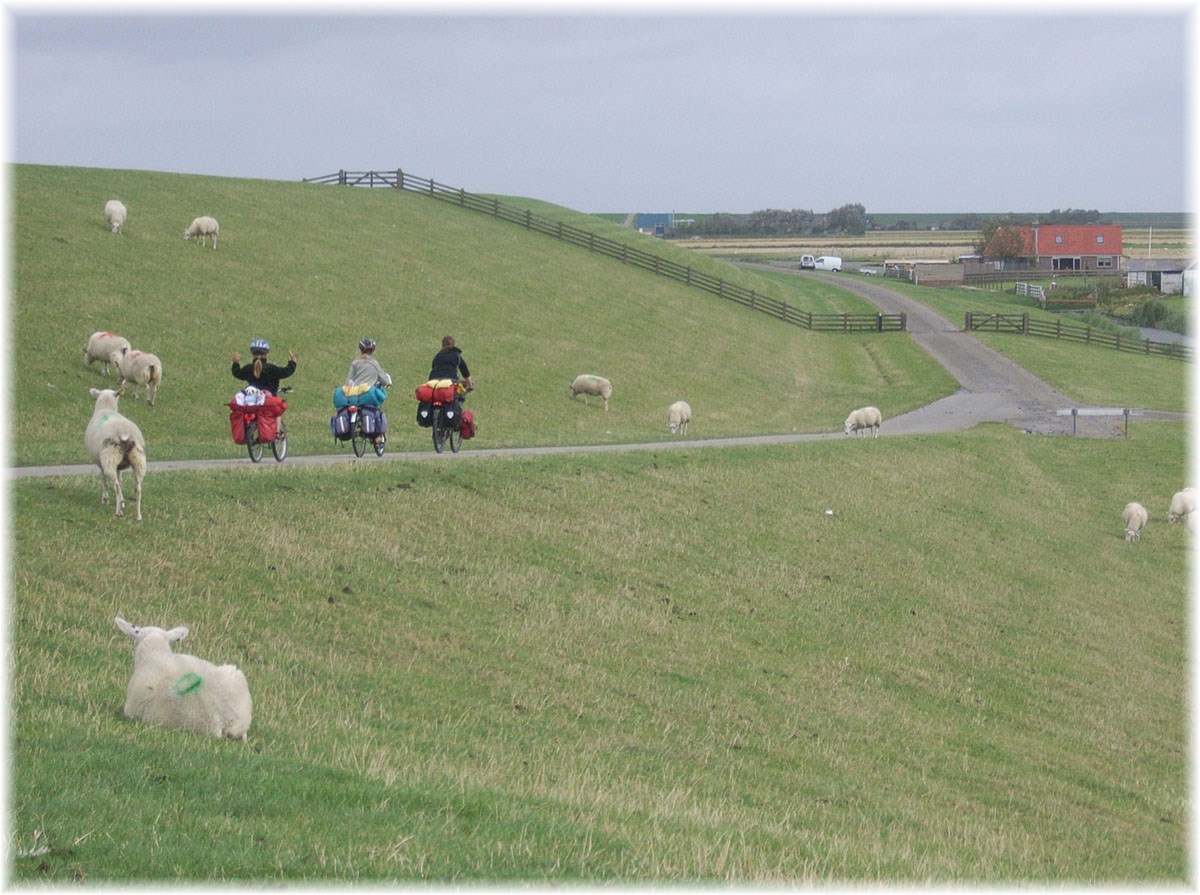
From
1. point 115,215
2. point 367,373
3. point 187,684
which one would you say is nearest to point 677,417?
point 367,373

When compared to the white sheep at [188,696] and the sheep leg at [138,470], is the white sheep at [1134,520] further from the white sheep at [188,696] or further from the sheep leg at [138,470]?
the white sheep at [188,696]

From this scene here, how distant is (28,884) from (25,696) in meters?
4.05

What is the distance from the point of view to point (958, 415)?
2051 inches

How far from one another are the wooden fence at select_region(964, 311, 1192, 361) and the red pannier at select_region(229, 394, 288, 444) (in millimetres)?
67962

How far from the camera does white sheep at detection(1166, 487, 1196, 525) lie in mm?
34688

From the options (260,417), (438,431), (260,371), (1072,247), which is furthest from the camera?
(1072,247)

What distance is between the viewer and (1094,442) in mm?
46750

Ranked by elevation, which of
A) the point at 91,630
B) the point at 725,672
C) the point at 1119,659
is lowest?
the point at 1119,659

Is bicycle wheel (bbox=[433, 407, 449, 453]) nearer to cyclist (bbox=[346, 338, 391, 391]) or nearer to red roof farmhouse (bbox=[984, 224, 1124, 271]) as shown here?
cyclist (bbox=[346, 338, 391, 391])

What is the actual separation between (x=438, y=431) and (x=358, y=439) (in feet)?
6.10

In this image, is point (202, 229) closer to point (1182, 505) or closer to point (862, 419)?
point (862, 419)

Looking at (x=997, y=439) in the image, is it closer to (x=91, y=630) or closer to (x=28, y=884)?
(x=91, y=630)

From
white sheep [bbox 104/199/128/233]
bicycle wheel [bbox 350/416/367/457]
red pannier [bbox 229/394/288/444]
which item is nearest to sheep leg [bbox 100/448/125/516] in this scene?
red pannier [bbox 229/394/288/444]

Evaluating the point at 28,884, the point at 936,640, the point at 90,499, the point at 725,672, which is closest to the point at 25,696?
the point at 28,884
